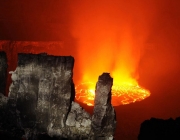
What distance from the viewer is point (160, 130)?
736cm

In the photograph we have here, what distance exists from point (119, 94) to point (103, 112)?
51.5ft

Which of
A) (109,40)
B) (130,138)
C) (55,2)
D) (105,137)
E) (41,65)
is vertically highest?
(55,2)

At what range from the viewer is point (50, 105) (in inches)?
208

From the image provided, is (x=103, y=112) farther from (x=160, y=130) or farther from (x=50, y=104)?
(x=160, y=130)

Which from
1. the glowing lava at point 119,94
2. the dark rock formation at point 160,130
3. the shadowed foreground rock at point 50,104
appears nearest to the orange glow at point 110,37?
the glowing lava at point 119,94

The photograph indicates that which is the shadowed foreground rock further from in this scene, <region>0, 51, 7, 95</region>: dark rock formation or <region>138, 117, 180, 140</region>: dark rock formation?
<region>138, 117, 180, 140</region>: dark rock formation

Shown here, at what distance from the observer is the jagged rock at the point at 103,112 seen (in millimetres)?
5000

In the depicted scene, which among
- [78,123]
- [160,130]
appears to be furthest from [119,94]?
[78,123]

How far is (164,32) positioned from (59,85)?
32487 mm

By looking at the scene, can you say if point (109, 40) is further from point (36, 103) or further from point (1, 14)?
point (36, 103)

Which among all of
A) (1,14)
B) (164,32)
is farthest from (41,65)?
(164,32)

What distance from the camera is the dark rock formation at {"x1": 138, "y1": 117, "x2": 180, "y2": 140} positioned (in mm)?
7031

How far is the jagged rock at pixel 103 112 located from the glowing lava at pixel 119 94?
12.0 metres

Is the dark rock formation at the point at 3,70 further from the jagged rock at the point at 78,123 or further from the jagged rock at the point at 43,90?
the jagged rock at the point at 78,123
